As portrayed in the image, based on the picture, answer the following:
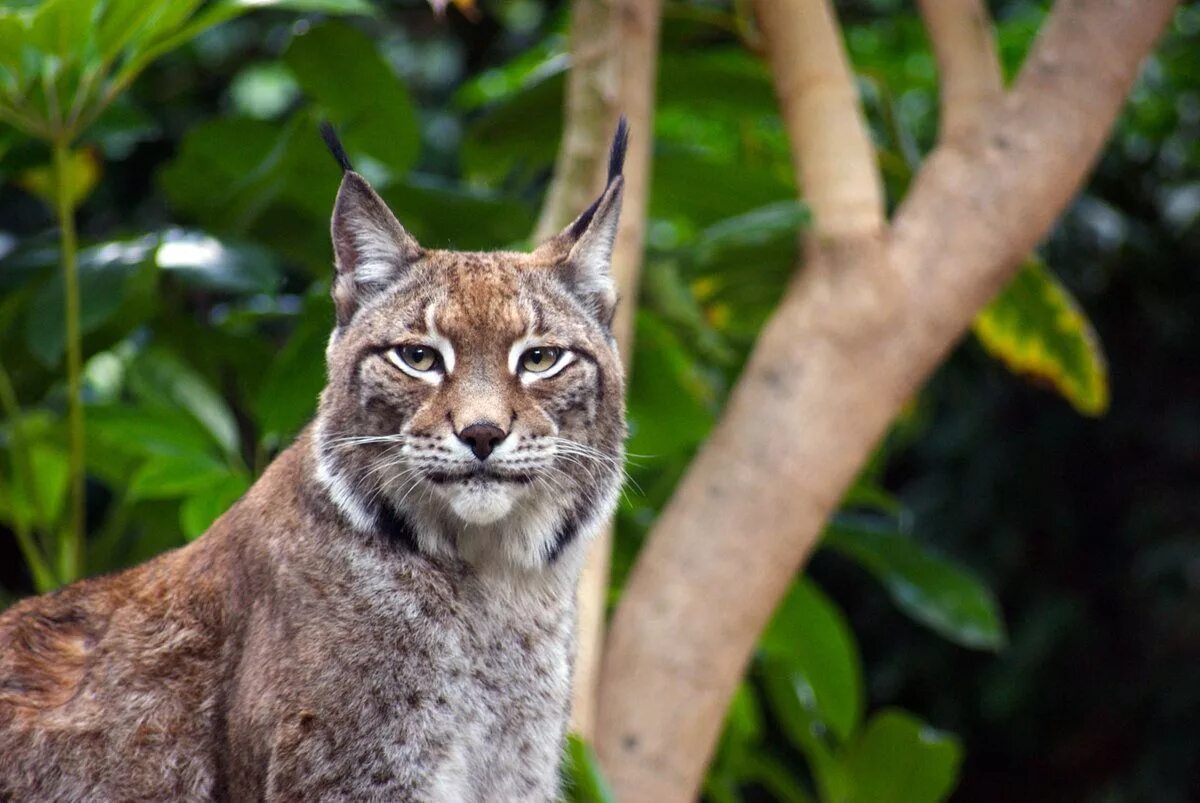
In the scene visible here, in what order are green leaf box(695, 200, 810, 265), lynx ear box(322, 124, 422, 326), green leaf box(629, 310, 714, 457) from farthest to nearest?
1. green leaf box(629, 310, 714, 457)
2. green leaf box(695, 200, 810, 265)
3. lynx ear box(322, 124, 422, 326)

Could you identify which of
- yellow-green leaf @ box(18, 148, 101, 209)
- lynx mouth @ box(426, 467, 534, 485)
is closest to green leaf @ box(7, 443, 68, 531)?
yellow-green leaf @ box(18, 148, 101, 209)

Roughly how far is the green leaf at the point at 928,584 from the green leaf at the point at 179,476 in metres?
1.66

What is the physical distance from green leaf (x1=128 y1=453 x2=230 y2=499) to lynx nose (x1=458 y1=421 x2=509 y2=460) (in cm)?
115

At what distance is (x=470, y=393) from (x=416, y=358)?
5.1 inches

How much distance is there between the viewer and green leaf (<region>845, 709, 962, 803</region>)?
3.63 meters

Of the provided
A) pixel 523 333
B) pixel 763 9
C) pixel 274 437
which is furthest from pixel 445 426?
pixel 763 9

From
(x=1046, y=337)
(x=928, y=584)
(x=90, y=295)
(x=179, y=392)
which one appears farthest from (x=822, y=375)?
(x=90, y=295)

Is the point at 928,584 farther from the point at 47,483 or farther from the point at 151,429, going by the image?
the point at 47,483

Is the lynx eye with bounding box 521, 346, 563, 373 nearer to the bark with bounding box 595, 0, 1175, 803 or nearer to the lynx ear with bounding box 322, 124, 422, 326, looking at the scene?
the lynx ear with bounding box 322, 124, 422, 326

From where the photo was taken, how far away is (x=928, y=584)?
Result: 3.80m

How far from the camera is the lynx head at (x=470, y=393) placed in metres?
2.19

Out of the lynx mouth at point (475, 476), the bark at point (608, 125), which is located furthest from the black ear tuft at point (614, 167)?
the bark at point (608, 125)

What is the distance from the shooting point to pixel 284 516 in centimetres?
233

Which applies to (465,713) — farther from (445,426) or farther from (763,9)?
(763,9)
